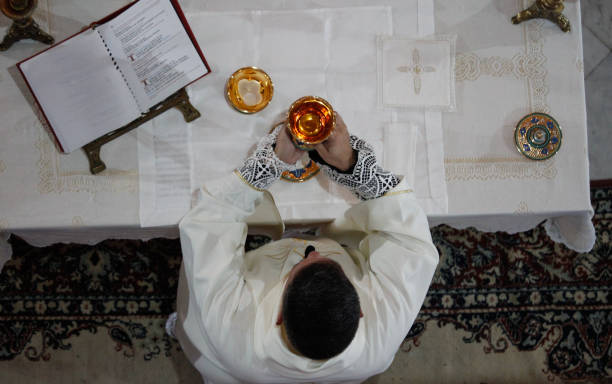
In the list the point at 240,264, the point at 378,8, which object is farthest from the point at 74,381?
the point at 378,8

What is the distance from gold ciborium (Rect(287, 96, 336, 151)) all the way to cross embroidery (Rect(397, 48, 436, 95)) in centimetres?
38

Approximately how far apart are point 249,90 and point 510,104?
872 mm

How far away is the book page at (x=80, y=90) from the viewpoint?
1.26 metres

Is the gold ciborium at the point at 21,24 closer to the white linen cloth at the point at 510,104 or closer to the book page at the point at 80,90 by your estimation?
the book page at the point at 80,90

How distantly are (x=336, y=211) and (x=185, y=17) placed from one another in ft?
2.56

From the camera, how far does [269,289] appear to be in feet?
4.05

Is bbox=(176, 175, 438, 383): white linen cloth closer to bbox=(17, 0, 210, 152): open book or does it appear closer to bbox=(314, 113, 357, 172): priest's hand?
bbox=(314, 113, 357, 172): priest's hand

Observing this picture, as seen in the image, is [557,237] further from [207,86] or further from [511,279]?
[207,86]

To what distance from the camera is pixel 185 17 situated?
132 centimetres

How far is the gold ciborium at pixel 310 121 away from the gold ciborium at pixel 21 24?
0.85 m

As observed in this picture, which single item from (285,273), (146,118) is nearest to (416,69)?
(285,273)

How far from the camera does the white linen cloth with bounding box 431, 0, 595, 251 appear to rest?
1387mm

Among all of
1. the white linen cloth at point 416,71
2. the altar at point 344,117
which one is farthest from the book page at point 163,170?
the white linen cloth at point 416,71

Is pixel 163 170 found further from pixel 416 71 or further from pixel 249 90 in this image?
pixel 416 71
